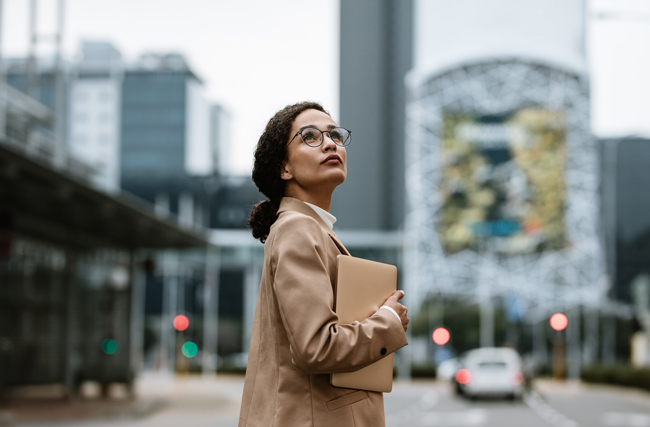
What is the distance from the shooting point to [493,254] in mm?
67688

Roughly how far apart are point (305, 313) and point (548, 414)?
710 inches

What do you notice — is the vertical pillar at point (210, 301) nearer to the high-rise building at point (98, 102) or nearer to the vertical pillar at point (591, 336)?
the vertical pillar at point (591, 336)

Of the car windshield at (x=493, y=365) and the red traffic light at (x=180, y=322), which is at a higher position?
the car windshield at (x=493, y=365)

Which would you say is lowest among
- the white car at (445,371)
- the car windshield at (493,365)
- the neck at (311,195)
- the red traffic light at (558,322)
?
the white car at (445,371)

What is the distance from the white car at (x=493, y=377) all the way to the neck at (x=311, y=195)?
74.2 ft

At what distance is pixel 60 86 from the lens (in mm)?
21438

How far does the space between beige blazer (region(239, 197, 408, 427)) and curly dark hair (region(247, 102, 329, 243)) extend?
0.64ft

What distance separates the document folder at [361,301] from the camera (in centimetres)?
208

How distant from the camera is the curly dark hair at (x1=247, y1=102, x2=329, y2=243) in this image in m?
2.32

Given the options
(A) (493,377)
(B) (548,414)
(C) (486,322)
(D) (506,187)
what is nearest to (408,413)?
(B) (548,414)

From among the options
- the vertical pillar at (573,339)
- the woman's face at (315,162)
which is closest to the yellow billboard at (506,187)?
the vertical pillar at (573,339)

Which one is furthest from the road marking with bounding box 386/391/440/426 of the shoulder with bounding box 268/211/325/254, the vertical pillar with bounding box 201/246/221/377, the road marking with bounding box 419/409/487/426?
the vertical pillar with bounding box 201/246/221/377

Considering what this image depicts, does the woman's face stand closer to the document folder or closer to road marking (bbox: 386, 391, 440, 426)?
the document folder

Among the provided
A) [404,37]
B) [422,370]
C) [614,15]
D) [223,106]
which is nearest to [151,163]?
[223,106]
